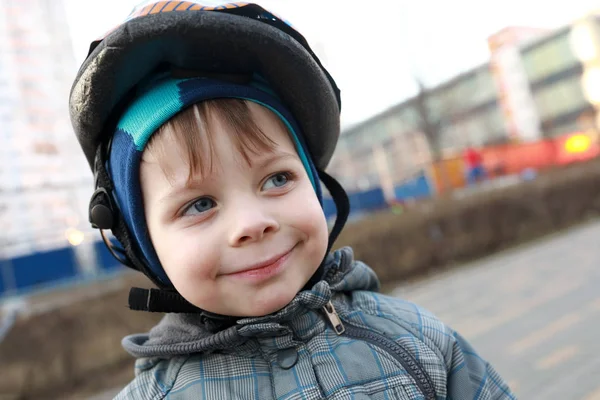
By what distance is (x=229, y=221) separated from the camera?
3.12 ft

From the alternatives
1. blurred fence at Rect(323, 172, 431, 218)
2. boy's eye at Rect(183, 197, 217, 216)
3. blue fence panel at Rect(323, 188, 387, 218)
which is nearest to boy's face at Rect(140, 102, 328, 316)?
boy's eye at Rect(183, 197, 217, 216)

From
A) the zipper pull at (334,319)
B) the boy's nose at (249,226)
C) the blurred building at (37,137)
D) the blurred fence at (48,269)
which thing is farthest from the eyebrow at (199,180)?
the blurred fence at (48,269)

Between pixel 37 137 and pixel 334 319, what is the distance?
16246mm

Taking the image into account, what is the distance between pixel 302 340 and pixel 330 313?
10 centimetres

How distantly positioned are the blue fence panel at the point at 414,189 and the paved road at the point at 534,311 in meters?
13.0

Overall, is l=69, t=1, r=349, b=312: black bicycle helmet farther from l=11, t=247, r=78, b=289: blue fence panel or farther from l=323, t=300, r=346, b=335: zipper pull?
l=11, t=247, r=78, b=289: blue fence panel

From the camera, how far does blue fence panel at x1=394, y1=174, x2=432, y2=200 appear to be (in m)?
20.7

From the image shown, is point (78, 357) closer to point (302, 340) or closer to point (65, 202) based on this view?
point (302, 340)

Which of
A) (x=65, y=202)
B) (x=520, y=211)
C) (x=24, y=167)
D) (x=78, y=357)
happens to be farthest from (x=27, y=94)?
(x=520, y=211)

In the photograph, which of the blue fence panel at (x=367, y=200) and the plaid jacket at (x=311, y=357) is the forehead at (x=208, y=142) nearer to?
the plaid jacket at (x=311, y=357)

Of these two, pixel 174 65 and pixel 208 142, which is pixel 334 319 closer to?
pixel 208 142

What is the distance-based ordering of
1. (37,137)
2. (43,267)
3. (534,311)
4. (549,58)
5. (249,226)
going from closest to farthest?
1. (249,226)
2. (534,311)
3. (43,267)
4. (37,137)
5. (549,58)

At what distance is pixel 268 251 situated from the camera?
0.97 meters

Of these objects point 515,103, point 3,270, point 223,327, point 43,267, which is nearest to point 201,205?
point 223,327
